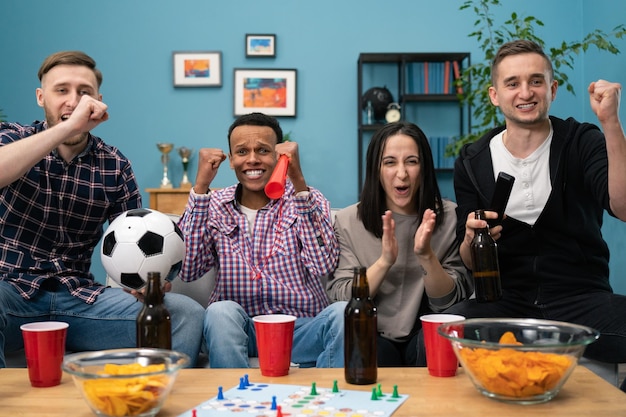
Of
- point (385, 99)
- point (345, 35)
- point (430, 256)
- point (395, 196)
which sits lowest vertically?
point (430, 256)

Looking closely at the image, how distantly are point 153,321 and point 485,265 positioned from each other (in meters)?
0.99

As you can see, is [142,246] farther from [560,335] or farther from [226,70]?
[226,70]

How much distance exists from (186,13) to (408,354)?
3.78 meters

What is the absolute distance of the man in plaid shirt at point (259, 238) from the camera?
2.17 meters

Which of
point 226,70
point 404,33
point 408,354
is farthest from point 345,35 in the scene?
point 408,354

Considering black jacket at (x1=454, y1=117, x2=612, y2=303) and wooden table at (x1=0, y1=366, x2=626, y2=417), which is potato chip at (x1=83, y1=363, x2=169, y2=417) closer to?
wooden table at (x1=0, y1=366, x2=626, y2=417)

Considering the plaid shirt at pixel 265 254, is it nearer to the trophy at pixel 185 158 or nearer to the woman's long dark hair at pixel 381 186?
the woman's long dark hair at pixel 381 186

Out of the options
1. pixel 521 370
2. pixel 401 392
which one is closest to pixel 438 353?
pixel 401 392

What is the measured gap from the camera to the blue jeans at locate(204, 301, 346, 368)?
1.88 m

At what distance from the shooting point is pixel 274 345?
139cm

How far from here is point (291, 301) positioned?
2178mm

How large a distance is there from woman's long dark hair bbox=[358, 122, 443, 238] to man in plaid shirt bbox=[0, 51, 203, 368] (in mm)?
649

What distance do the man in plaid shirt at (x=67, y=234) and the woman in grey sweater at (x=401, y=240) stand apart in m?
0.57

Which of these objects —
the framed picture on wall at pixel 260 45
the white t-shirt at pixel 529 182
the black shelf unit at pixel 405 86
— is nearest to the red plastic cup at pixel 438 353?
the white t-shirt at pixel 529 182
